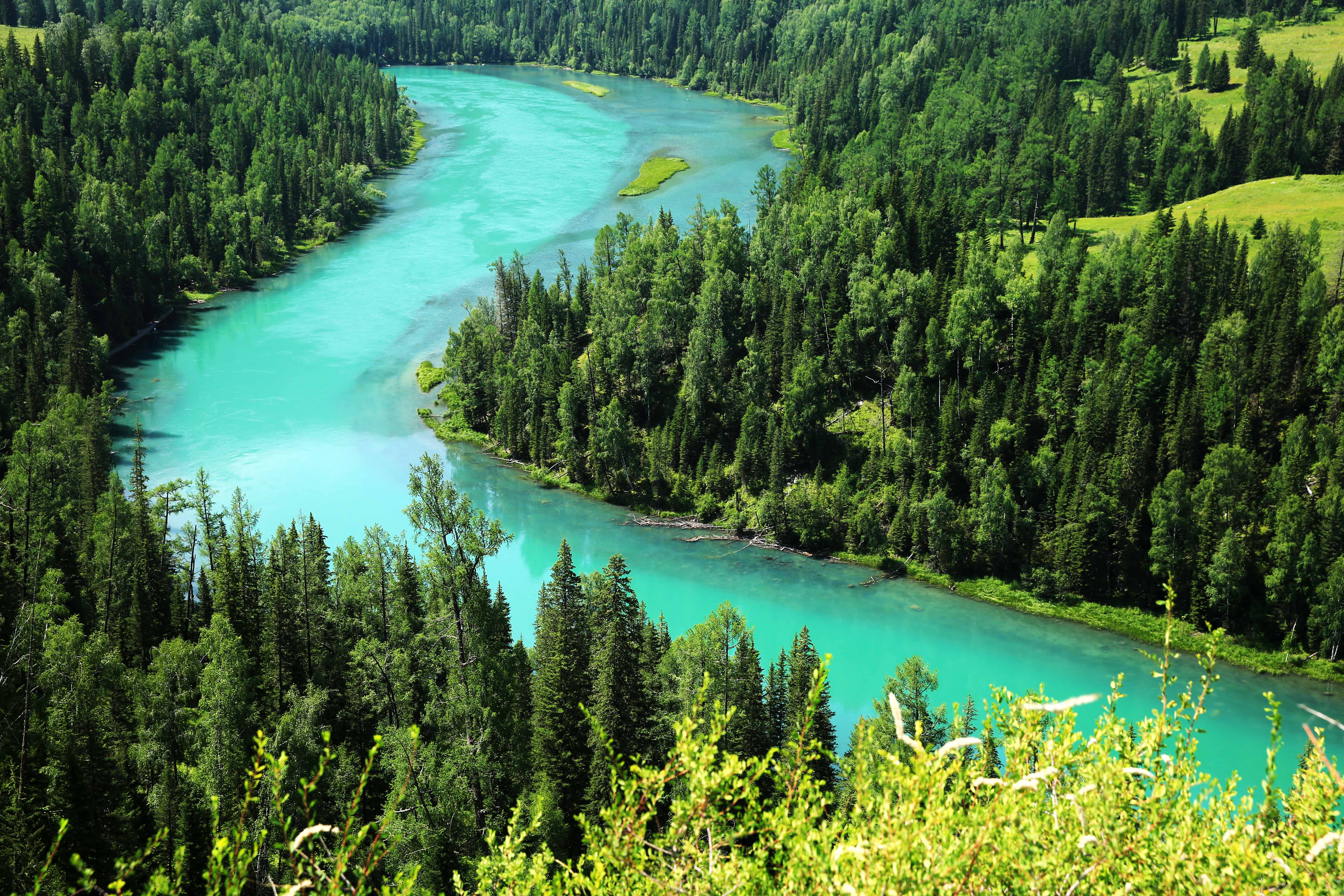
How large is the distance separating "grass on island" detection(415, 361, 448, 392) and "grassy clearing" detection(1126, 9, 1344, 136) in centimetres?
11668

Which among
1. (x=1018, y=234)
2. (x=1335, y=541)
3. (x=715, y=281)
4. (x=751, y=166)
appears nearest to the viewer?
(x=1335, y=541)

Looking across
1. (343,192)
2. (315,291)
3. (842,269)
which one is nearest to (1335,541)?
(842,269)

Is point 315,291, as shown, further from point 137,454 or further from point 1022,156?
point 1022,156

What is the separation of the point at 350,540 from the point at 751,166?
466 feet

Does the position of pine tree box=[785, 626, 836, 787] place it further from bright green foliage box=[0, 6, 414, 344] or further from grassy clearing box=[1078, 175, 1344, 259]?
bright green foliage box=[0, 6, 414, 344]

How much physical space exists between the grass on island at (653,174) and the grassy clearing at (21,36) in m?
104

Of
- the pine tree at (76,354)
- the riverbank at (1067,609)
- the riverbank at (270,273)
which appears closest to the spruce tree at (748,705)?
the riverbank at (1067,609)

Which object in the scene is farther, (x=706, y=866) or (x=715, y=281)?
(x=715, y=281)

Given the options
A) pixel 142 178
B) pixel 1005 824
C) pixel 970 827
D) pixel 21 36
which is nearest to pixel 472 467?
pixel 142 178

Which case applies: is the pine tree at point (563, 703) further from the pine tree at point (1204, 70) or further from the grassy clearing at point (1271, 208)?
the pine tree at point (1204, 70)

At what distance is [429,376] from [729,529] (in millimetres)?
42957

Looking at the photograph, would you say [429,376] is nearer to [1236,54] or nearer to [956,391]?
[956,391]

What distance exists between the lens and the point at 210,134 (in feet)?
594

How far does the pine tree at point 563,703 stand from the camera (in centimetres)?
5656
